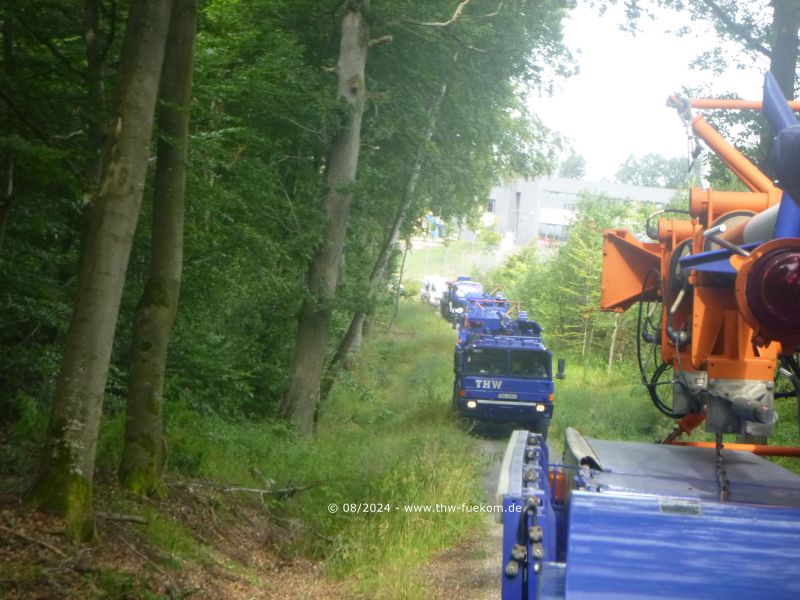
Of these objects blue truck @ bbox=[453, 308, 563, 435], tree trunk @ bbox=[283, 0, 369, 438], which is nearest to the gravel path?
tree trunk @ bbox=[283, 0, 369, 438]

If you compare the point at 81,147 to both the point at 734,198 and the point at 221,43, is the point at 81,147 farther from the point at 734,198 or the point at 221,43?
the point at 734,198

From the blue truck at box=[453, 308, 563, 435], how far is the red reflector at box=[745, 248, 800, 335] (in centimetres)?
1705

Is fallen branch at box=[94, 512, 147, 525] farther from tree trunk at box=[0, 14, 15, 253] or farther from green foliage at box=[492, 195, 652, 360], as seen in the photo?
green foliage at box=[492, 195, 652, 360]

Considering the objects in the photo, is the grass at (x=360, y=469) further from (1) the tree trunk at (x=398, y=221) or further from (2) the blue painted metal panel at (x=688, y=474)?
(2) the blue painted metal panel at (x=688, y=474)

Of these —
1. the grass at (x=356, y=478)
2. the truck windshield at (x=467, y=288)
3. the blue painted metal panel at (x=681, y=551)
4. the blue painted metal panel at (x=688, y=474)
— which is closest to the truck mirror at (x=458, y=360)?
the grass at (x=356, y=478)

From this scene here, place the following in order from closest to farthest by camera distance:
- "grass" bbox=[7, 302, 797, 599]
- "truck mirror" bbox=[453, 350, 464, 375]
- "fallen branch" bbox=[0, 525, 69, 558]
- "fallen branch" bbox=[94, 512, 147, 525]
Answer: "fallen branch" bbox=[0, 525, 69, 558] < "fallen branch" bbox=[94, 512, 147, 525] < "grass" bbox=[7, 302, 797, 599] < "truck mirror" bbox=[453, 350, 464, 375]

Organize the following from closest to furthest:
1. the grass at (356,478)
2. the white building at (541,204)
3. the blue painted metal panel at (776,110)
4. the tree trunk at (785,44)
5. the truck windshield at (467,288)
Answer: the blue painted metal panel at (776,110) < the grass at (356,478) < the tree trunk at (785,44) < the truck windshield at (467,288) < the white building at (541,204)

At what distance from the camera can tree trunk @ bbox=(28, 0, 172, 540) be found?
8.22 meters

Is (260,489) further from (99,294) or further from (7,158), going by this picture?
(99,294)

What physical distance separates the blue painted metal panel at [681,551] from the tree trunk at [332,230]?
45.6 feet

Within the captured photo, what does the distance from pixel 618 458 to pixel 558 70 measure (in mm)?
19037

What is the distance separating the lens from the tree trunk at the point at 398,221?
22.5 metres

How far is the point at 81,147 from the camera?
1141 centimetres

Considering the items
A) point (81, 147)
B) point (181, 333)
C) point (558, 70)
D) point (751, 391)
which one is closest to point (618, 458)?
point (751, 391)
